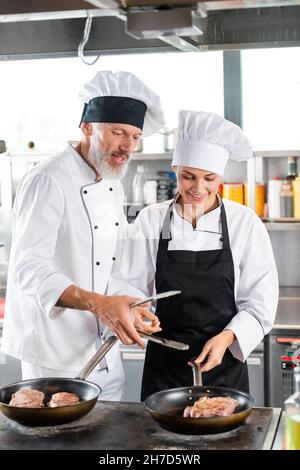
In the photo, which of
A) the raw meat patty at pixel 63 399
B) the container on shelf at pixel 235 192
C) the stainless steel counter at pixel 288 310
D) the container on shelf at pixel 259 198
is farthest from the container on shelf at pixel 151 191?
the raw meat patty at pixel 63 399

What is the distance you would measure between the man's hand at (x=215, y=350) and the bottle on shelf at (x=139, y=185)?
1.92m

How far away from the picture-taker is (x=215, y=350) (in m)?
2.06

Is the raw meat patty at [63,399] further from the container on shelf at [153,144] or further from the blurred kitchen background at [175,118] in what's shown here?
the container on shelf at [153,144]

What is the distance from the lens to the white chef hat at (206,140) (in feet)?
7.56

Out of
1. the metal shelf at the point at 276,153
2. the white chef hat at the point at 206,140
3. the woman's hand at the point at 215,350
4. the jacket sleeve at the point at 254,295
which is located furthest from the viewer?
the metal shelf at the point at 276,153

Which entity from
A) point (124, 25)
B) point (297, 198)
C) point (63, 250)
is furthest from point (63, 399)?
point (297, 198)

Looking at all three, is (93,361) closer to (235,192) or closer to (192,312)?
(192,312)

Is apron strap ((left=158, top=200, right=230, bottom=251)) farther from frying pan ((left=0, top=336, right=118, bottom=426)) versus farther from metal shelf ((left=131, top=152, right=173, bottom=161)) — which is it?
metal shelf ((left=131, top=152, right=173, bottom=161))

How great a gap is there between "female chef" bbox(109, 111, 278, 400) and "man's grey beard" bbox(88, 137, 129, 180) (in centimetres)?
20

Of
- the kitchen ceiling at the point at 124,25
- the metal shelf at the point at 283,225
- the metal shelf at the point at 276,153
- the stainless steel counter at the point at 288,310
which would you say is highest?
the kitchen ceiling at the point at 124,25

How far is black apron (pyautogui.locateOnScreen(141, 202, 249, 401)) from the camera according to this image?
7.48 feet

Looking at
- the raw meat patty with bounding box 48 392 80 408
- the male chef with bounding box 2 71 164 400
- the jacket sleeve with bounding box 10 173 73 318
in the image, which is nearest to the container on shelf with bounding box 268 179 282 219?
the male chef with bounding box 2 71 164 400

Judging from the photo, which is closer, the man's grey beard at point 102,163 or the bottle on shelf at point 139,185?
the man's grey beard at point 102,163

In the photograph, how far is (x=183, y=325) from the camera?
2.31 meters
